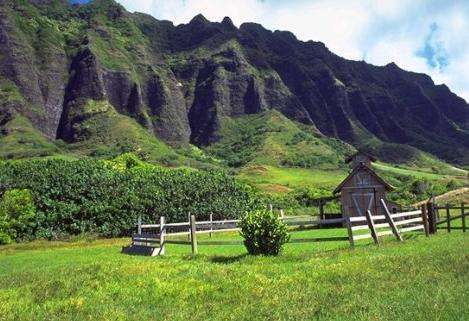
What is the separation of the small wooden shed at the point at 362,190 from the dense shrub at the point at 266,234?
101 ft

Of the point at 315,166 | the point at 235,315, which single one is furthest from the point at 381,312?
the point at 315,166

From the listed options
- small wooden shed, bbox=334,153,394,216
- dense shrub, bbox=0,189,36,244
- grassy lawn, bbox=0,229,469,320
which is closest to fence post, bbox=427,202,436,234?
grassy lawn, bbox=0,229,469,320

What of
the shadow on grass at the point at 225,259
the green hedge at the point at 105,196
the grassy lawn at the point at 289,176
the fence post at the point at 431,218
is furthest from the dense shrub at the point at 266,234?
the grassy lawn at the point at 289,176

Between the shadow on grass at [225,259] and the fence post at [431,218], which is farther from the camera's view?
the fence post at [431,218]

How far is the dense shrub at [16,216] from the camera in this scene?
1551 inches

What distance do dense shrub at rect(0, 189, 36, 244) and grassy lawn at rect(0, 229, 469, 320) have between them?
23.8 meters

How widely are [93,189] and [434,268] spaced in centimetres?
3642

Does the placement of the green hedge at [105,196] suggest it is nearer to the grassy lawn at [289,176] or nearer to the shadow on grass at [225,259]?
the shadow on grass at [225,259]

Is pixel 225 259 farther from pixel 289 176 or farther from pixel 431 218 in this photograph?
pixel 289 176

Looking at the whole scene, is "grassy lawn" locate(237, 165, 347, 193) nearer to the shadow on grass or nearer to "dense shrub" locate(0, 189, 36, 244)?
"dense shrub" locate(0, 189, 36, 244)

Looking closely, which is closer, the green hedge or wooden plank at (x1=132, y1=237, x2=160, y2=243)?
wooden plank at (x1=132, y1=237, x2=160, y2=243)

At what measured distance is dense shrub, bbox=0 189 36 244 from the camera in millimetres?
39406

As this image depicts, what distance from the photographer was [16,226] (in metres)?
40.1

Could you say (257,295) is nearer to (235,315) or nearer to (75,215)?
(235,315)
